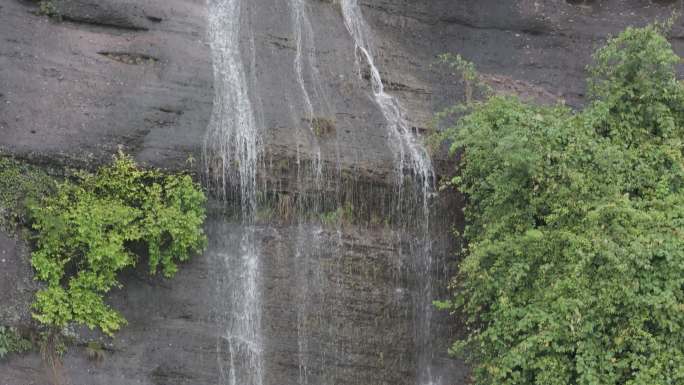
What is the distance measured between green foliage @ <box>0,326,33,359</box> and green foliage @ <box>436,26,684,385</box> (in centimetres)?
481

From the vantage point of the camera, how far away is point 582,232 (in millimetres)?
9234

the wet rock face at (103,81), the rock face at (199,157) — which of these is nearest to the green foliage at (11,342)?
the rock face at (199,157)

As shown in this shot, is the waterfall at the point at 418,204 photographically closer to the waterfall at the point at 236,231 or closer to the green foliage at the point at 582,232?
the green foliage at the point at 582,232

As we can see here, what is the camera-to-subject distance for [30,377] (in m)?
9.14

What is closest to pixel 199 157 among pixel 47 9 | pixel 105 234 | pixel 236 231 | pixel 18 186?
pixel 236 231

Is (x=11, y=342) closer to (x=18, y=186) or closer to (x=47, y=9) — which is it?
(x=18, y=186)

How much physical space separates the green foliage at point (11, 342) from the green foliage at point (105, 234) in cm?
30

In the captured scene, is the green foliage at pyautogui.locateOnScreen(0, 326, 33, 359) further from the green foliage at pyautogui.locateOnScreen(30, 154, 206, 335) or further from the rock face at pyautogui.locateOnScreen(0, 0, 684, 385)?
the green foliage at pyautogui.locateOnScreen(30, 154, 206, 335)

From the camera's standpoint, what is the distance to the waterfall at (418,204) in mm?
10500

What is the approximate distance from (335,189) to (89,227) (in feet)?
10.3

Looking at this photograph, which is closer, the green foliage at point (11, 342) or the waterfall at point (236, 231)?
the green foliage at point (11, 342)

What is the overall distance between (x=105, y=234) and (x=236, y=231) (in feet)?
5.41

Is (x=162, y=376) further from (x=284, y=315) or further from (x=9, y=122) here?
(x=9, y=122)

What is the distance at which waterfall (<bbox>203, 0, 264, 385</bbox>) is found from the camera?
10008mm
